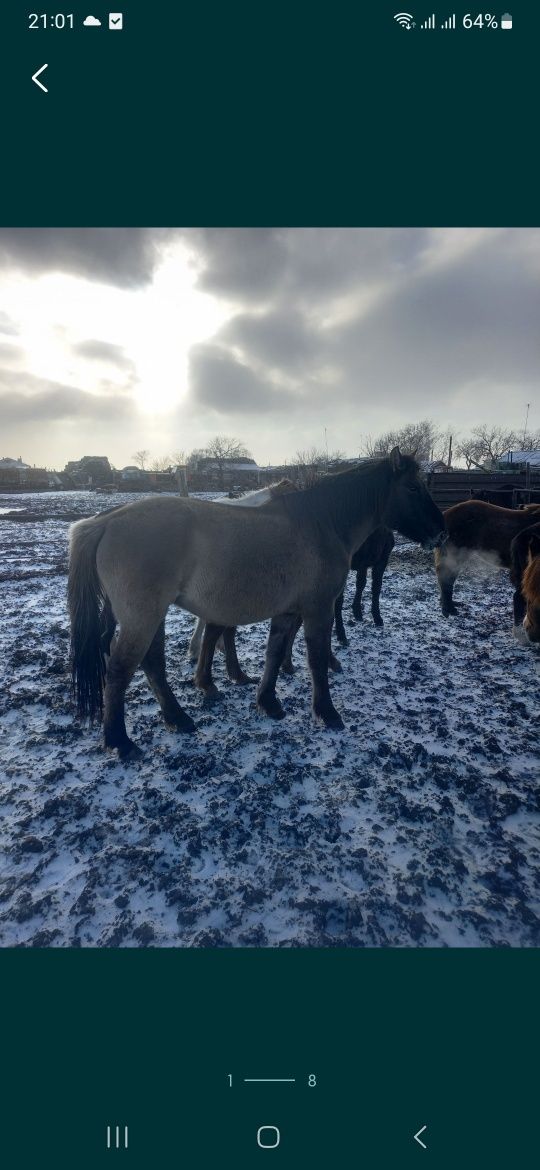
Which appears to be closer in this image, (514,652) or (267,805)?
(267,805)

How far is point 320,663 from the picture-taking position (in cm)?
382

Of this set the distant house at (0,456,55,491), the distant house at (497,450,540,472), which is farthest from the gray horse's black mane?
the distant house at (0,456,55,491)

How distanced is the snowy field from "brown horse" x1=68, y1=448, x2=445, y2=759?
0.42 meters

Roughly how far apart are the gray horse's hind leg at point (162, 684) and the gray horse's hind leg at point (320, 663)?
1195 mm

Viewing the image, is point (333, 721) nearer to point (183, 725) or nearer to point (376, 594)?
point (183, 725)

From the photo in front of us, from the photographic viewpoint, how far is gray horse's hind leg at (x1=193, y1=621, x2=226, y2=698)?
4.28m

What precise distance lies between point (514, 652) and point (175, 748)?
14.3ft

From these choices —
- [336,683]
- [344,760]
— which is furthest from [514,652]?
[344,760]

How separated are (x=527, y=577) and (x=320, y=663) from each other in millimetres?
2660

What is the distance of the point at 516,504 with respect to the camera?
12.0m

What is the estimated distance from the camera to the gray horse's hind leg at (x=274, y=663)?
3.91m

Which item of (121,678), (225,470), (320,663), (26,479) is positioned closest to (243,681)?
(320,663)

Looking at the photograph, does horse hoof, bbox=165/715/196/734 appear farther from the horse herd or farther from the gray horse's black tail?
the gray horse's black tail
